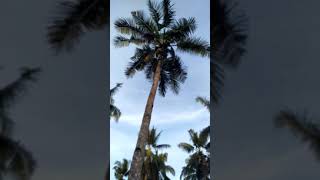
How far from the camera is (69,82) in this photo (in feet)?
15.9

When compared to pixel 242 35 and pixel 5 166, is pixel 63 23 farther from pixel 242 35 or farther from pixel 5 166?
pixel 242 35

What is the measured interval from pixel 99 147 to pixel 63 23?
1.39m

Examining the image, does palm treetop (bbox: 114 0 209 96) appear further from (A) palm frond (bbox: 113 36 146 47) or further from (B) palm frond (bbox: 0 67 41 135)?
(B) palm frond (bbox: 0 67 41 135)

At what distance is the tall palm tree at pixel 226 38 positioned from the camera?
5105mm

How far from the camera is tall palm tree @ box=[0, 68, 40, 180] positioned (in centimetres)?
455

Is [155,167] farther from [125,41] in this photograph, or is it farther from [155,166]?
[125,41]

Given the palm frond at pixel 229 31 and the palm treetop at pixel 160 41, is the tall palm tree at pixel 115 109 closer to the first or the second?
the palm treetop at pixel 160 41

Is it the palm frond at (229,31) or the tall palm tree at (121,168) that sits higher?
the palm frond at (229,31)

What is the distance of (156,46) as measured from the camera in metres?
11.5

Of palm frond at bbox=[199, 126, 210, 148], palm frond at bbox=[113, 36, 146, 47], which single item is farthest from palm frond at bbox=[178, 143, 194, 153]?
palm frond at bbox=[113, 36, 146, 47]

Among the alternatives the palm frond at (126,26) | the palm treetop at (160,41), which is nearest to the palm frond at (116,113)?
the palm treetop at (160,41)

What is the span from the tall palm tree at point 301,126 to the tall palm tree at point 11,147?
8.19 ft

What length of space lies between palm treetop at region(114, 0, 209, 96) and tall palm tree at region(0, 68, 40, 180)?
5116 millimetres

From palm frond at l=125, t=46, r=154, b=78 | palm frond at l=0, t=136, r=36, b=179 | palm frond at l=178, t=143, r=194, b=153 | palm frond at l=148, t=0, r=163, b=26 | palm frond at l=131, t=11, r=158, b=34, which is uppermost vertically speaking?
palm frond at l=148, t=0, r=163, b=26
